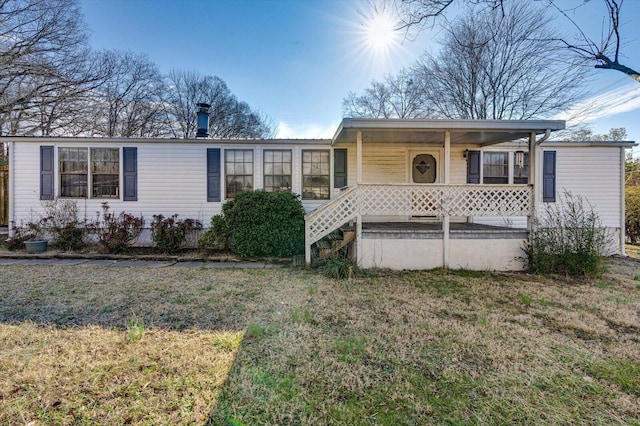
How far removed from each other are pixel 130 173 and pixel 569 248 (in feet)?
32.4

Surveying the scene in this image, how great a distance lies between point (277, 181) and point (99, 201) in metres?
4.63

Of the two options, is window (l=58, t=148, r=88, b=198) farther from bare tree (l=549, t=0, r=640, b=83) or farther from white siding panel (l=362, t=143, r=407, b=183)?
bare tree (l=549, t=0, r=640, b=83)

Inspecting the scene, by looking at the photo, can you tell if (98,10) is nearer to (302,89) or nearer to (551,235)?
(302,89)

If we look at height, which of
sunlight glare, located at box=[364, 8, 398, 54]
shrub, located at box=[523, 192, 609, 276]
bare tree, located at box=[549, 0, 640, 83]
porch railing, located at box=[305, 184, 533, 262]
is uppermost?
sunlight glare, located at box=[364, 8, 398, 54]

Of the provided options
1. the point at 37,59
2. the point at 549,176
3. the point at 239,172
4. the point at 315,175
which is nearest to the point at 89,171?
the point at 239,172

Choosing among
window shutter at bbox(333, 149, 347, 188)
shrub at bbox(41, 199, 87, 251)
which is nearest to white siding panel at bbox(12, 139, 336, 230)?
shrub at bbox(41, 199, 87, 251)

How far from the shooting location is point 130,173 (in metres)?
7.60

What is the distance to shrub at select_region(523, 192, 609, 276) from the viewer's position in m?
5.21

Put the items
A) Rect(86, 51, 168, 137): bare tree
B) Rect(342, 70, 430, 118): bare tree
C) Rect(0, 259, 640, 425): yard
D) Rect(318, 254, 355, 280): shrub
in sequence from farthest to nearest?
Rect(86, 51, 168, 137): bare tree, Rect(342, 70, 430, 118): bare tree, Rect(318, 254, 355, 280): shrub, Rect(0, 259, 640, 425): yard

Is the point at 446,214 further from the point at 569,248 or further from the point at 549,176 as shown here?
the point at 549,176

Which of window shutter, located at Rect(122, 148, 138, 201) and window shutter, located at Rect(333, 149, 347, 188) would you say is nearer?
window shutter, located at Rect(122, 148, 138, 201)

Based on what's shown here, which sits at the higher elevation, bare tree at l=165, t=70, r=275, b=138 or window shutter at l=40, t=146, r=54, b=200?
bare tree at l=165, t=70, r=275, b=138

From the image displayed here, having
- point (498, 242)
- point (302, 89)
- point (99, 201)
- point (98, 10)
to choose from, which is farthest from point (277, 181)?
point (98, 10)

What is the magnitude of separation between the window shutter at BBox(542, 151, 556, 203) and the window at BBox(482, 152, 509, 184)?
861 mm
